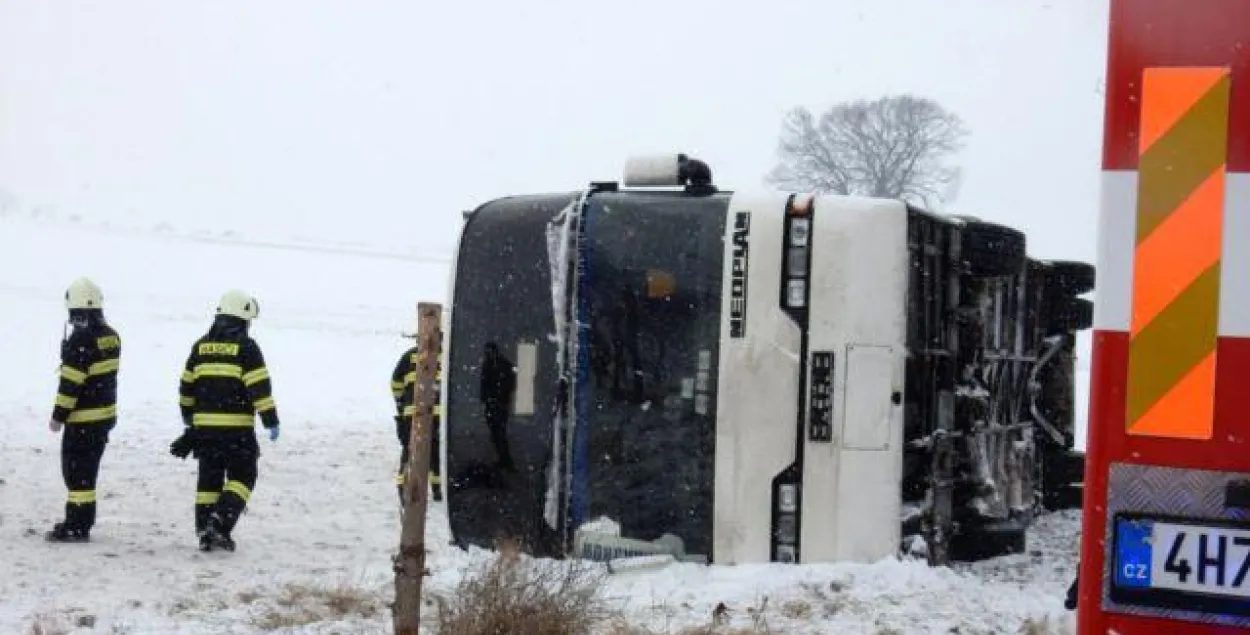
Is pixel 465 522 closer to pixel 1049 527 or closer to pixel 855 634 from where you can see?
pixel 855 634

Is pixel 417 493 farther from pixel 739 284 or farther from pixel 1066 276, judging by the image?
pixel 1066 276

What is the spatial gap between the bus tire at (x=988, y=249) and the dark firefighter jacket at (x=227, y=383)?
4.56 metres

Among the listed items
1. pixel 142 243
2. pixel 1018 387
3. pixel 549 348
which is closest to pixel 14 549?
pixel 549 348

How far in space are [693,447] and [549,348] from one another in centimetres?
Result: 95

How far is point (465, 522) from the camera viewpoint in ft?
24.2

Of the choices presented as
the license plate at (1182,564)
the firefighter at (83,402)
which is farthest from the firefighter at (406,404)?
the license plate at (1182,564)

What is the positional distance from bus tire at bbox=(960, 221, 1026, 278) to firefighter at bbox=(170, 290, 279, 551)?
4.51 metres

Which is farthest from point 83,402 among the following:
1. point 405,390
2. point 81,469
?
point 405,390

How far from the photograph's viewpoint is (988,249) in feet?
24.5

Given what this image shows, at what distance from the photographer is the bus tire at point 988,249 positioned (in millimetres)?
7422

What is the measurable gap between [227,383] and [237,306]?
1.69 feet

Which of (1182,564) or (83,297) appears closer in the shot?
(1182,564)

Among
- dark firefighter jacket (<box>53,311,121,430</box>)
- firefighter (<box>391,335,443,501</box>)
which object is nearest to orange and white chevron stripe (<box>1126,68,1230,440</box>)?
dark firefighter jacket (<box>53,311,121,430</box>)

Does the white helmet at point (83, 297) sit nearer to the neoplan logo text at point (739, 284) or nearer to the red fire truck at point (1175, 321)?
the neoplan logo text at point (739, 284)
